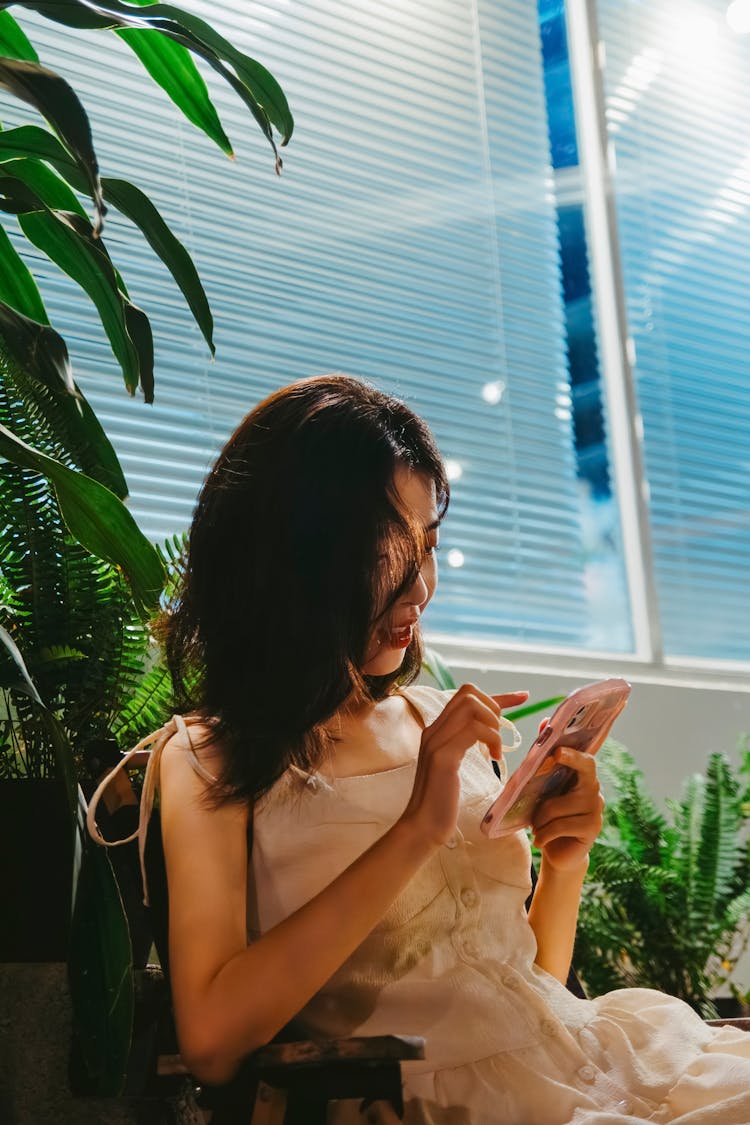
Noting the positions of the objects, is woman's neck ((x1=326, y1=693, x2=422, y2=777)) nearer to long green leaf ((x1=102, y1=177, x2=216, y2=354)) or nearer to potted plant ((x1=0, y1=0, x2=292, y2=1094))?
potted plant ((x1=0, y1=0, x2=292, y2=1094))

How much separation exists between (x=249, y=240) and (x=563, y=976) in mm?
2057

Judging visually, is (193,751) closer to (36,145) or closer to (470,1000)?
(470,1000)

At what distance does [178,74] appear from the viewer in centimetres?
121

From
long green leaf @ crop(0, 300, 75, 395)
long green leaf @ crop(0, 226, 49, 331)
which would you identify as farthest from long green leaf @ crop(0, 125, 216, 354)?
long green leaf @ crop(0, 300, 75, 395)

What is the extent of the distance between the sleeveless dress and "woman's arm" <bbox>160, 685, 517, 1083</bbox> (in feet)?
0.28

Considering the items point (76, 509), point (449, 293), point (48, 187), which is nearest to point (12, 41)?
point (48, 187)

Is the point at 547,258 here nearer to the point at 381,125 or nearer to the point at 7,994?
the point at 381,125

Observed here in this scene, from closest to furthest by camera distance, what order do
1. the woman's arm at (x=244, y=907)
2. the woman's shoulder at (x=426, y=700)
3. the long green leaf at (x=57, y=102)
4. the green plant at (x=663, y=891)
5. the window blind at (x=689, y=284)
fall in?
the long green leaf at (x=57, y=102) → the woman's arm at (x=244, y=907) → the woman's shoulder at (x=426, y=700) → the green plant at (x=663, y=891) → the window blind at (x=689, y=284)

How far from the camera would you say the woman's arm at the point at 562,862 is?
1300mm

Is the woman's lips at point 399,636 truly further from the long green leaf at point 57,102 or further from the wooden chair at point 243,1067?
the long green leaf at point 57,102

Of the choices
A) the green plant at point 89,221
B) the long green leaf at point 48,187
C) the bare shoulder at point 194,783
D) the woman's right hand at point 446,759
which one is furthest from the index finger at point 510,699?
the long green leaf at point 48,187

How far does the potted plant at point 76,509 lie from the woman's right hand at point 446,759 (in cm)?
31

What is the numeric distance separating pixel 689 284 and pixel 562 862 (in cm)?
293

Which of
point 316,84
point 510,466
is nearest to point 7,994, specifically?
point 510,466
